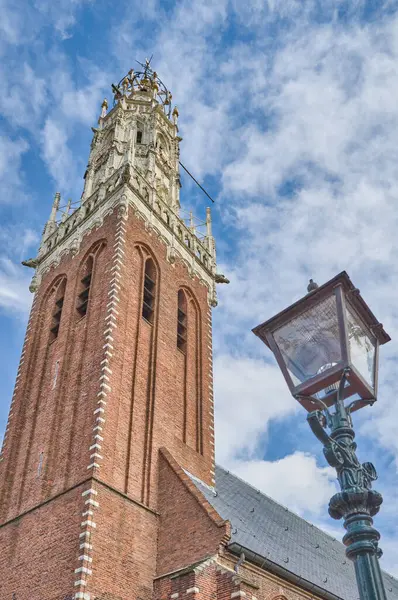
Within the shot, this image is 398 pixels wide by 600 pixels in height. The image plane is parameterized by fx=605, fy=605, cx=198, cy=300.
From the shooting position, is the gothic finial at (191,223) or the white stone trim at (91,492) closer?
the white stone trim at (91,492)

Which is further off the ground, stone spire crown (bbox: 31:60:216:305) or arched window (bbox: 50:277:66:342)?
stone spire crown (bbox: 31:60:216:305)

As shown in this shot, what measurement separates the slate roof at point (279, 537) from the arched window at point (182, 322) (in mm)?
5988

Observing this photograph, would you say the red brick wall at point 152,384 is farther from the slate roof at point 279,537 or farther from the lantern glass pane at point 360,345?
the lantern glass pane at point 360,345

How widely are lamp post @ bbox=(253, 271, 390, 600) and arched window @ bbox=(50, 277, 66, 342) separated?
20739 millimetres

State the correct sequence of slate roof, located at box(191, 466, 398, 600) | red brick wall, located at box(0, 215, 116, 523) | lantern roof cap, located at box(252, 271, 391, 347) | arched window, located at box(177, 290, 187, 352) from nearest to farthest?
lantern roof cap, located at box(252, 271, 391, 347), red brick wall, located at box(0, 215, 116, 523), slate roof, located at box(191, 466, 398, 600), arched window, located at box(177, 290, 187, 352)

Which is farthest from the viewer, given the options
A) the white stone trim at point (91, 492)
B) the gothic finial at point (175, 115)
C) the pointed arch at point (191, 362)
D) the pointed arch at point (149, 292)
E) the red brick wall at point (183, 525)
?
the gothic finial at point (175, 115)

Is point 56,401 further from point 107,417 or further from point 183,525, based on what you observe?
point 183,525

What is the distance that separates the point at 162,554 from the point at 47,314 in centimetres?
1330

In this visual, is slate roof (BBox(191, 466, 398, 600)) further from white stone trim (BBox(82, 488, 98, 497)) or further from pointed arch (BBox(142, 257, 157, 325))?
pointed arch (BBox(142, 257, 157, 325))

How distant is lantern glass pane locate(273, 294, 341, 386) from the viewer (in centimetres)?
657

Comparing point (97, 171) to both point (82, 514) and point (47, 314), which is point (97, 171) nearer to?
point (47, 314)

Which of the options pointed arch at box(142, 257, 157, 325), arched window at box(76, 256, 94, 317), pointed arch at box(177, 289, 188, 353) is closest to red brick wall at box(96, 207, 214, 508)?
pointed arch at box(142, 257, 157, 325)

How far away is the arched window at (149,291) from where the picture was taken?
2633cm

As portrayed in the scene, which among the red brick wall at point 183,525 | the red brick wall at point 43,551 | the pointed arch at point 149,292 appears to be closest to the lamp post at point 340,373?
the red brick wall at point 183,525
